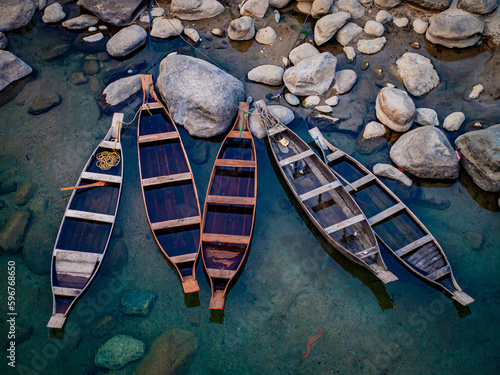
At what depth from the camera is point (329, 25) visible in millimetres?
13742

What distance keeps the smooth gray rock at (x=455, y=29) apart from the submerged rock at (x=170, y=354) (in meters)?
14.4

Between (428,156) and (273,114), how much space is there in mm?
5373

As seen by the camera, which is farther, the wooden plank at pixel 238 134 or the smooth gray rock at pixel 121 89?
the smooth gray rock at pixel 121 89

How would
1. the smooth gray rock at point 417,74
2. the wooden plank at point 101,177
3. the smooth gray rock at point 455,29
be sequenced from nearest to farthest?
the wooden plank at point 101,177 < the smooth gray rock at point 417,74 < the smooth gray rock at point 455,29

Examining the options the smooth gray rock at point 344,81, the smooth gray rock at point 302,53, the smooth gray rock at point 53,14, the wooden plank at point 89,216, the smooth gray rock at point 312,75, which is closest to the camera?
the wooden plank at point 89,216

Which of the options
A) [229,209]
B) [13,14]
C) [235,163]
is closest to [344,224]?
[229,209]

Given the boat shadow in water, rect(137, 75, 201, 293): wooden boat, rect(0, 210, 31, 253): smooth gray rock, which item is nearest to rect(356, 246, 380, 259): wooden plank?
the boat shadow in water

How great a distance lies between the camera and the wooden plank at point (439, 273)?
9.27 m

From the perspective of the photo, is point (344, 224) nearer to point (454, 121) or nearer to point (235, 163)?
point (235, 163)

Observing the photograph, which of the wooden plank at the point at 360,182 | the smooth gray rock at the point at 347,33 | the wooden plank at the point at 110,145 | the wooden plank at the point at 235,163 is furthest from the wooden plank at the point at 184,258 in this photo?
the smooth gray rock at the point at 347,33

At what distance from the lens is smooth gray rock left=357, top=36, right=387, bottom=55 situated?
13875mm

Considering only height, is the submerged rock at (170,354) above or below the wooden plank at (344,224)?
below

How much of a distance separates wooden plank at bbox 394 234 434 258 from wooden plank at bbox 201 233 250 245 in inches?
170

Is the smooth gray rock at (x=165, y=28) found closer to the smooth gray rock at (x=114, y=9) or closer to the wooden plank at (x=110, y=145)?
the smooth gray rock at (x=114, y=9)
